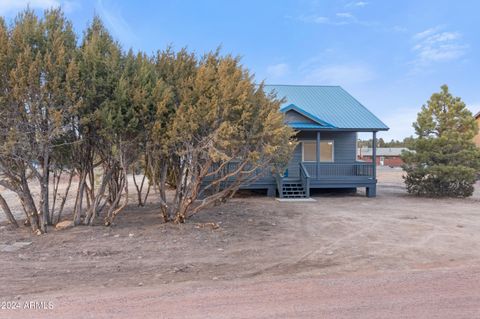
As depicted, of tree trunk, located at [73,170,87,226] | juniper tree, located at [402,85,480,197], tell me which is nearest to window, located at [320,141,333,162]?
juniper tree, located at [402,85,480,197]

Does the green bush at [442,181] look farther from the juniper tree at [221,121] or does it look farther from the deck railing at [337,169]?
the juniper tree at [221,121]

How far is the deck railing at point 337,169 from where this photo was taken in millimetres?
17797

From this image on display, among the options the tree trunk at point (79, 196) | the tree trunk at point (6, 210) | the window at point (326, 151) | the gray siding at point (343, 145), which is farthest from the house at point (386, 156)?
the tree trunk at point (6, 210)

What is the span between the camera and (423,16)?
50.9 ft

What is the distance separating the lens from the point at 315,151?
765 inches

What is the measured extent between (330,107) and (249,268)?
15.2 m

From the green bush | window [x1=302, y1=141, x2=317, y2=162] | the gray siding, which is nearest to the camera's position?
the green bush

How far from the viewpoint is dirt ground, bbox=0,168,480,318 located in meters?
4.38

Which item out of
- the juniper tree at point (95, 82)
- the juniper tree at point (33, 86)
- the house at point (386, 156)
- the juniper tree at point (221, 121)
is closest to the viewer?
the juniper tree at point (33, 86)

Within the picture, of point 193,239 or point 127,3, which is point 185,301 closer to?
point 193,239

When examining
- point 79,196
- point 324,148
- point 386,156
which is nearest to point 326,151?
point 324,148

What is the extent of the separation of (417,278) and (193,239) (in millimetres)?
4740

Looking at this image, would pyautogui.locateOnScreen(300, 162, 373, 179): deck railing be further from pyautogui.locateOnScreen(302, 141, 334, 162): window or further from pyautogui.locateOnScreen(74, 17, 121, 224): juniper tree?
pyautogui.locateOnScreen(74, 17, 121, 224): juniper tree

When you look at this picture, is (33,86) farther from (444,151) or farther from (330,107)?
(444,151)
